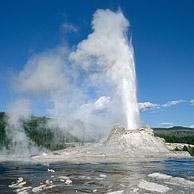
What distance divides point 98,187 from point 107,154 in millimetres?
72897

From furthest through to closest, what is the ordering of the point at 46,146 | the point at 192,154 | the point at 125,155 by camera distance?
the point at 46,146
the point at 192,154
the point at 125,155

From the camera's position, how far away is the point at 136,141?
130000 mm

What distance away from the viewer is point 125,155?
4488 inches

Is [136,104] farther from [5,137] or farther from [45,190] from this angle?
[45,190]

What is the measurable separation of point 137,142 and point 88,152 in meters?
19.2

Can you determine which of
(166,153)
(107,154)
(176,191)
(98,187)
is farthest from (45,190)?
(166,153)

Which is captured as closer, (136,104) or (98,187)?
(98,187)

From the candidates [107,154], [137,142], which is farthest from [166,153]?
[107,154]

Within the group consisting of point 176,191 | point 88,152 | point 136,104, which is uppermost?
point 136,104

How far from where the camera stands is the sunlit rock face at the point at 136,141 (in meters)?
125

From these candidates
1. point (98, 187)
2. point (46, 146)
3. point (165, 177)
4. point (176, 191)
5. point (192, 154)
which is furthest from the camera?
point (46, 146)

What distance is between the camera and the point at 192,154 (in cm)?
13600

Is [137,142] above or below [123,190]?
above

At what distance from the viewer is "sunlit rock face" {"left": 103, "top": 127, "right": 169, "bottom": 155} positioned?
125375mm
